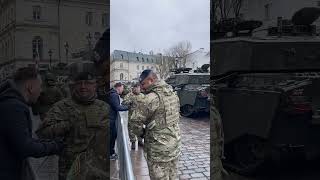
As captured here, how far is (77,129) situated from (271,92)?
78 cm

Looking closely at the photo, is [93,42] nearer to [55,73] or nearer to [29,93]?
[55,73]

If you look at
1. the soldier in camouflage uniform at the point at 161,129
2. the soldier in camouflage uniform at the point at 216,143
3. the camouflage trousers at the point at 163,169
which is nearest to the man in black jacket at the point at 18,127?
the soldier in camouflage uniform at the point at 216,143

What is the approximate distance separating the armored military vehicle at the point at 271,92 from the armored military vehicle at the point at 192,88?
22 cm

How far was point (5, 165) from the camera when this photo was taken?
1.51 meters

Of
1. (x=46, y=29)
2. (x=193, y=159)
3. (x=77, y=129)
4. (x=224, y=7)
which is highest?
(x=224, y=7)

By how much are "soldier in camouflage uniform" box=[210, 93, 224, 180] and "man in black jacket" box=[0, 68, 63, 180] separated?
0.66 metres

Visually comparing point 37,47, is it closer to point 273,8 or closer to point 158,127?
point 273,8

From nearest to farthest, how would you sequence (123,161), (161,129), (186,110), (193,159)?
1. (123,161)
2. (161,129)
3. (193,159)
4. (186,110)

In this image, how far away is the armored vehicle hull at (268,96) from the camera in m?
1.62

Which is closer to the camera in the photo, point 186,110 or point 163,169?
point 163,169

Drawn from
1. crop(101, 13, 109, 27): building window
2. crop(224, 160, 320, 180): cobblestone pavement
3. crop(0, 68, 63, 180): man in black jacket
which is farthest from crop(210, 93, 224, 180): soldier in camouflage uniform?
crop(0, 68, 63, 180): man in black jacket

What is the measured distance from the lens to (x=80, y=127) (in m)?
1.62

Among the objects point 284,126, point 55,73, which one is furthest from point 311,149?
point 55,73

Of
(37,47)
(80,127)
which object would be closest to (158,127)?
(80,127)
